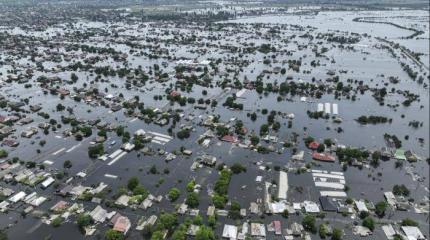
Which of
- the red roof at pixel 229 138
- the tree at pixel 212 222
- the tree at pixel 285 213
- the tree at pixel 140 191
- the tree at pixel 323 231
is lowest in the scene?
the tree at pixel 323 231

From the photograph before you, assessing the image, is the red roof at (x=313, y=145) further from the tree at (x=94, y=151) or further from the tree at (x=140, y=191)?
the tree at (x=94, y=151)

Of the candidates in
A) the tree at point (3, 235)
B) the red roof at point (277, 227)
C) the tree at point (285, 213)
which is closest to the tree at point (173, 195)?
the red roof at point (277, 227)

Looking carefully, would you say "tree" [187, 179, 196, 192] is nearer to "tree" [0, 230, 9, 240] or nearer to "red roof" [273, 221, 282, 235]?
"red roof" [273, 221, 282, 235]

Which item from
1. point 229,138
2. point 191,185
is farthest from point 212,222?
point 229,138

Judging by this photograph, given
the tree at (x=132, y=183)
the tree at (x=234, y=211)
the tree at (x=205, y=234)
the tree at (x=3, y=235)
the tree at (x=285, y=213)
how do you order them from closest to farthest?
1. the tree at (x=205, y=234)
2. the tree at (x=3, y=235)
3. the tree at (x=234, y=211)
4. the tree at (x=285, y=213)
5. the tree at (x=132, y=183)

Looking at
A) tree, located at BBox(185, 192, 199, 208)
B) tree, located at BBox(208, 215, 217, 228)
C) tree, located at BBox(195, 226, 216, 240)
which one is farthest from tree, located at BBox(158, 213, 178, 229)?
tree, located at BBox(208, 215, 217, 228)

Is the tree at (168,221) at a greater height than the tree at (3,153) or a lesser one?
lesser
